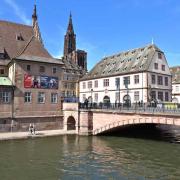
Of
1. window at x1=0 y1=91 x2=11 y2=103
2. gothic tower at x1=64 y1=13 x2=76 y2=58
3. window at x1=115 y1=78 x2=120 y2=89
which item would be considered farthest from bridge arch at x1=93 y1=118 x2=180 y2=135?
gothic tower at x1=64 y1=13 x2=76 y2=58

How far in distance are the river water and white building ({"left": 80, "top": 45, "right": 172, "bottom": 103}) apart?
1806 cm

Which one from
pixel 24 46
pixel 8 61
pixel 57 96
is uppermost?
pixel 24 46

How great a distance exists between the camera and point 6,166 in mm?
21703

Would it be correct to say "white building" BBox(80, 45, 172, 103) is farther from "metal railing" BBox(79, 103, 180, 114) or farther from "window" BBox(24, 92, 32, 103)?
"window" BBox(24, 92, 32, 103)

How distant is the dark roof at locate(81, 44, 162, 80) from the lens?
2057 inches

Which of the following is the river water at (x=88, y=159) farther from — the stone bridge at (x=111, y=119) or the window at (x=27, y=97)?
the window at (x=27, y=97)

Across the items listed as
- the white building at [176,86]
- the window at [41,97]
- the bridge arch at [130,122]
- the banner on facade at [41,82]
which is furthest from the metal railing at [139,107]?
the white building at [176,86]

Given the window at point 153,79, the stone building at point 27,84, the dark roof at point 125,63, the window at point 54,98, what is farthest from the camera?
the dark roof at point 125,63

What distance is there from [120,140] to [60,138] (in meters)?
7.82

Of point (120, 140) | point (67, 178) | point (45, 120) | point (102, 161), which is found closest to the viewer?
point (67, 178)

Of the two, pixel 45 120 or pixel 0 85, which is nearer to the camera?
pixel 0 85

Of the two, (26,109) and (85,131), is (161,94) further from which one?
(26,109)

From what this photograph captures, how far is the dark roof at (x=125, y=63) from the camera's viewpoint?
52.2 m

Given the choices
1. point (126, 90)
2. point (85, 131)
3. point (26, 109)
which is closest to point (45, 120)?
point (26, 109)
